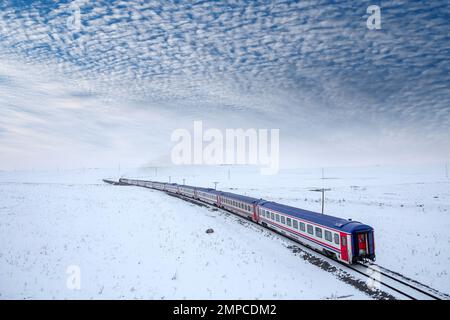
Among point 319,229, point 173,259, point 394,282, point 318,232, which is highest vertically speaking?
point 319,229

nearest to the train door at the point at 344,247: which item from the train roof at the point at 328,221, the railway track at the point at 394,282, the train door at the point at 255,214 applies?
the train roof at the point at 328,221

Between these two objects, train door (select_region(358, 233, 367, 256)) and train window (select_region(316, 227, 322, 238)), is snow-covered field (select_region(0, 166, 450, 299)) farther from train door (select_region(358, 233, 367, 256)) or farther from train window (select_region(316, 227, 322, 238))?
train door (select_region(358, 233, 367, 256))

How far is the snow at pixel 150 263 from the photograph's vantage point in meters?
13.3

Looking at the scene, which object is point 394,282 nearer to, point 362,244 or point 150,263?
point 362,244

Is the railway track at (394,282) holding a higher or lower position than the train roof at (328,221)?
lower

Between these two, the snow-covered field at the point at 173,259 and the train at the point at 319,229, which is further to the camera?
the train at the point at 319,229

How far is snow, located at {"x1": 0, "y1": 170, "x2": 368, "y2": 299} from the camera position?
43.5 feet

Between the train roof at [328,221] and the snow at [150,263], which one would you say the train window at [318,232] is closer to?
the train roof at [328,221]

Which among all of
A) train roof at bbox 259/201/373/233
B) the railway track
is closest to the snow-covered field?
the railway track

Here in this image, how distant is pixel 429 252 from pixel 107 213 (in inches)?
1346

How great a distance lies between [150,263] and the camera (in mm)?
16984

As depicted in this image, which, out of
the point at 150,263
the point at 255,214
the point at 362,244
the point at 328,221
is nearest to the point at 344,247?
the point at 362,244
